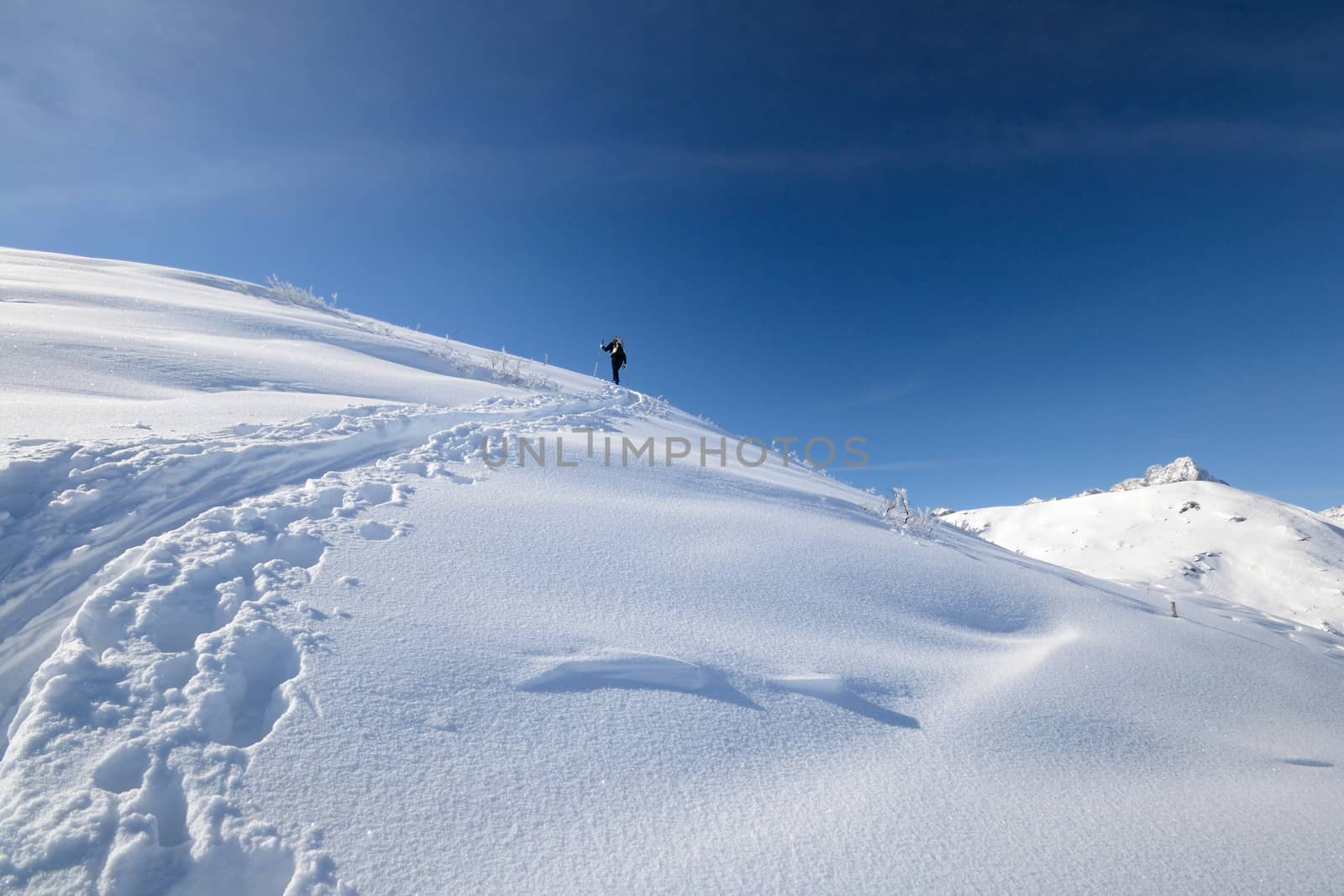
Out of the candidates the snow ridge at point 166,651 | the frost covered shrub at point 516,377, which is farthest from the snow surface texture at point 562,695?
the frost covered shrub at point 516,377

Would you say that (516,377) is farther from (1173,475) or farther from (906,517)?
(1173,475)

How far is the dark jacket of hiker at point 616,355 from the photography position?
15.1m

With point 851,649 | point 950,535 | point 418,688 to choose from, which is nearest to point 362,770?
point 418,688

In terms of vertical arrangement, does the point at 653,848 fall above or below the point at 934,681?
below

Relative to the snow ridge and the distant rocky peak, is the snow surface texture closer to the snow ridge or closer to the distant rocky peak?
the snow ridge

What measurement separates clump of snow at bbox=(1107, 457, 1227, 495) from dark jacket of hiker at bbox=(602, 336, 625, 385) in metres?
34.8

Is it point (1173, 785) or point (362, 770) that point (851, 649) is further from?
point (362, 770)

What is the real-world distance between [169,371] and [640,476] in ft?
17.9

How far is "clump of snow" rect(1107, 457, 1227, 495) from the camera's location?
37188 mm

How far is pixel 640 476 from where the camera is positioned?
236 inches

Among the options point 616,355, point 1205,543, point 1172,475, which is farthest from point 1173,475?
point 616,355

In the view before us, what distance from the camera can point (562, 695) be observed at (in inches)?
107

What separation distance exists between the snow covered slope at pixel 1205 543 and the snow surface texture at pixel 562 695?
19930mm

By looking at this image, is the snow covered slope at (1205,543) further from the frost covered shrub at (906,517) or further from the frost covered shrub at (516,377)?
the frost covered shrub at (516,377)
